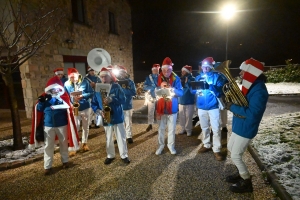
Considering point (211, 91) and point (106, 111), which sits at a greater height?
point (211, 91)

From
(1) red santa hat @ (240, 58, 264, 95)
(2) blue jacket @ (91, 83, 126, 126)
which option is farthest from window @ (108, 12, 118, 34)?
(1) red santa hat @ (240, 58, 264, 95)

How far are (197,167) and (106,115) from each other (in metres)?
2.12

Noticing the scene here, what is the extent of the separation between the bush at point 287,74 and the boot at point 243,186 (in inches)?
702

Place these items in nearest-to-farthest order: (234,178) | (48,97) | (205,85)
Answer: (234,178) < (48,97) < (205,85)

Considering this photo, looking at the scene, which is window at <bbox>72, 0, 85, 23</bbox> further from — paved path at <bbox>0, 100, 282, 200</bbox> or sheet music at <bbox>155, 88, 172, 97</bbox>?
paved path at <bbox>0, 100, 282, 200</bbox>

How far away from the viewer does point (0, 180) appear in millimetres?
4070

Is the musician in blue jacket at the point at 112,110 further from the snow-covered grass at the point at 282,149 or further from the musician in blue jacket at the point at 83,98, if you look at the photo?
the snow-covered grass at the point at 282,149

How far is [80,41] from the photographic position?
34.7 ft

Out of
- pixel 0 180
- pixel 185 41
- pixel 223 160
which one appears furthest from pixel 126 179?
pixel 185 41

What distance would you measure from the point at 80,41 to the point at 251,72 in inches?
372

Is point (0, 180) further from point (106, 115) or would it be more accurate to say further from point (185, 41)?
point (185, 41)

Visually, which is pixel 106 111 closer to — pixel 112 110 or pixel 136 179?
pixel 112 110

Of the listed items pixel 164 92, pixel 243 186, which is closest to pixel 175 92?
pixel 164 92

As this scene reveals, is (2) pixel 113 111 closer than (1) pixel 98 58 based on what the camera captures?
Yes
